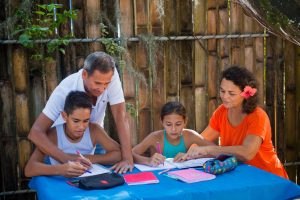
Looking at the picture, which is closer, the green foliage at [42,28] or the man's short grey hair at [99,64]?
the man's short grey hair at [99,64]

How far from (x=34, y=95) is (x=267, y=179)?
2.18 metres

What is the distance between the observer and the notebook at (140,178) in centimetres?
225

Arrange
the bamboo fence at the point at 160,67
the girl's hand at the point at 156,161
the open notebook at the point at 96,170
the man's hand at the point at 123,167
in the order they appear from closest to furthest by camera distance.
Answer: the open notebook at the point at 96,170, the man's hand at the point at 123,167, the girl's hand at the point at 156,161, the bamboo fence at the point at 160,67

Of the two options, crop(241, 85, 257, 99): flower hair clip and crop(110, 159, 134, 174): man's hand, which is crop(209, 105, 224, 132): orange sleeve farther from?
crop(110, 159, 134, 174): man's hand

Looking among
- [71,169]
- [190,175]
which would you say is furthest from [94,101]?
[190,175]

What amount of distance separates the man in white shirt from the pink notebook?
12.5 inches

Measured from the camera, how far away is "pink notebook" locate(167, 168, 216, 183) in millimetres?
2285

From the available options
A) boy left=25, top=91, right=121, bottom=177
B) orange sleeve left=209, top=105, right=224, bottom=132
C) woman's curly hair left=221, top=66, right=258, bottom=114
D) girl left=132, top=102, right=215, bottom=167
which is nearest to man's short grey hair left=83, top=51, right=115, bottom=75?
boy left=25, top=91, right=121, bottom=177

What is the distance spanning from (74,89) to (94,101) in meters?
0.17

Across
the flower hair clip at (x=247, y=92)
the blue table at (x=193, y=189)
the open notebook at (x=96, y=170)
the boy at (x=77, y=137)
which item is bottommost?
the blue table at (x=193, y=189)

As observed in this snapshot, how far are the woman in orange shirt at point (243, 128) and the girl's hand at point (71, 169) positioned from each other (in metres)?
0.74

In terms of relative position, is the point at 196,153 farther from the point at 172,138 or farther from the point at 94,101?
the point at 94,101

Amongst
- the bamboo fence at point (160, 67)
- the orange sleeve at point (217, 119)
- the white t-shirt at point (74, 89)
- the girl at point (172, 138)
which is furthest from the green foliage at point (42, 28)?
the orange sleeve at point (217, 119)

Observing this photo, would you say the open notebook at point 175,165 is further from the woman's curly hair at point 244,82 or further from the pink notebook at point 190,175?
the woman's curly hair at point 244,82
